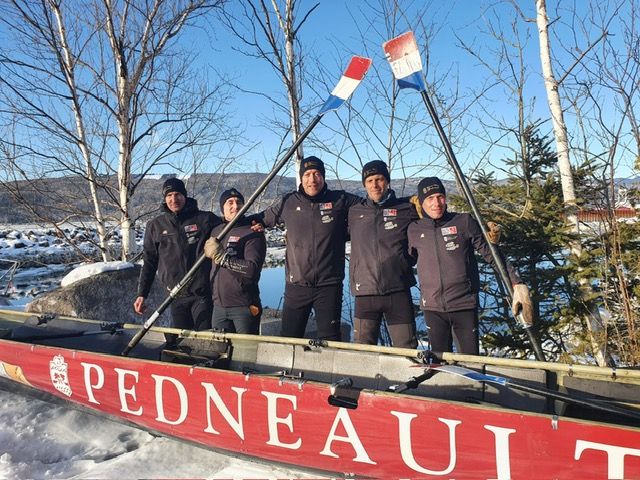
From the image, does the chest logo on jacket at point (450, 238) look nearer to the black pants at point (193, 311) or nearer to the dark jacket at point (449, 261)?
the dark jacket at point (449, 261)

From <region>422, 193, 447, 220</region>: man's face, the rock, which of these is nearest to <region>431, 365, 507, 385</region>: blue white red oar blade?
<region>422, 193, 447, 220</region>: man's face

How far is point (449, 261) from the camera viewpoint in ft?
11.1

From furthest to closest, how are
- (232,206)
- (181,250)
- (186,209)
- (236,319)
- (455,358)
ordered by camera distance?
1. (186,209)
2. (181,250)
3. (232,206)
4. (236,319)
5. (455,358)

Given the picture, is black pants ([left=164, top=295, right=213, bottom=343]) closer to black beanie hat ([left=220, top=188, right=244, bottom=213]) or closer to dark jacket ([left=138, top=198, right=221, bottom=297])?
dark jacket ([left=138, top=198, right=221, bottom=297])

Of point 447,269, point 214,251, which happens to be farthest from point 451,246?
point 214,251

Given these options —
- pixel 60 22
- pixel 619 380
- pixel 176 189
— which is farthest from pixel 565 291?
pixel 60 22

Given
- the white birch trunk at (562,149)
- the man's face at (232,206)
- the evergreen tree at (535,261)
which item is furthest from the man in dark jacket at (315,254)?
the white birch trunk at (562,149)

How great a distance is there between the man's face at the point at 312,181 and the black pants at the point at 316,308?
0.81 metres

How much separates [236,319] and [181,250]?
0.92 m

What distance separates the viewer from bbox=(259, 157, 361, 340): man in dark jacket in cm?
376

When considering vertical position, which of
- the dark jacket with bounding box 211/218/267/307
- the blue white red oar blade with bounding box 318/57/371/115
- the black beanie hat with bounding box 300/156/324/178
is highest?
the blue white red oar blade with bounding box 318/57/371/115

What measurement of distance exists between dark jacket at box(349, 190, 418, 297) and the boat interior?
0.58 metres

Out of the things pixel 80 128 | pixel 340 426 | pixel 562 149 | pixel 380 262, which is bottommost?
pixel 340 426

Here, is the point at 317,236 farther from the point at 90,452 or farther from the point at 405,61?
the point at 90,452
